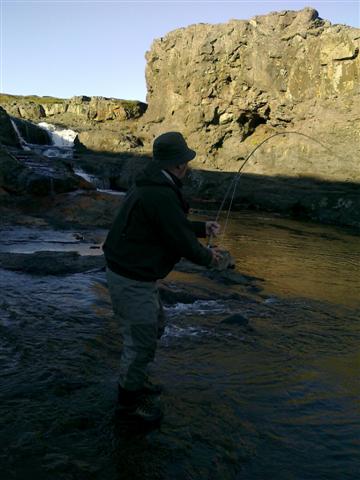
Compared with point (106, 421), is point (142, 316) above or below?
above

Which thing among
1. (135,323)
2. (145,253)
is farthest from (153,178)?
(135,323)

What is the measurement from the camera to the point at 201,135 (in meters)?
36.6

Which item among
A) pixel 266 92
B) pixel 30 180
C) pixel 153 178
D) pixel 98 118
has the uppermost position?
pixel 266 92

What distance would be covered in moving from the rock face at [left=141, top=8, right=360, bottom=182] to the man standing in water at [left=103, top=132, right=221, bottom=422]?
22.3m

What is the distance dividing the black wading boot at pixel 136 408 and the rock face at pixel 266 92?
887 inches

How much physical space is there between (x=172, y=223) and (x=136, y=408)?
1.40m

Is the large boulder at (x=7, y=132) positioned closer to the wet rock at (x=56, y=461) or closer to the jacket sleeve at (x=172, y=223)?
the jacket sleeve at (x=172, y=223)

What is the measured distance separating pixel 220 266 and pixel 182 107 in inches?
1476

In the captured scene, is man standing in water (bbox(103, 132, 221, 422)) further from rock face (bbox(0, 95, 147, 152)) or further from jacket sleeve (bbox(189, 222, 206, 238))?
rock face (bbox(0, 95, 147, 152))

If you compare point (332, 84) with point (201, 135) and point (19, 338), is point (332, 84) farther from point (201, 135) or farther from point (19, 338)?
point (19, 338)

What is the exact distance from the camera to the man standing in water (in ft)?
10.8

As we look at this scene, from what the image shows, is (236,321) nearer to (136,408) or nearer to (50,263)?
(136,408)

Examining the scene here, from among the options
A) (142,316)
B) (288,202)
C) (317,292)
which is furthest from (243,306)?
(288,202)

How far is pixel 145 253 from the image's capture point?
3.41 meters
